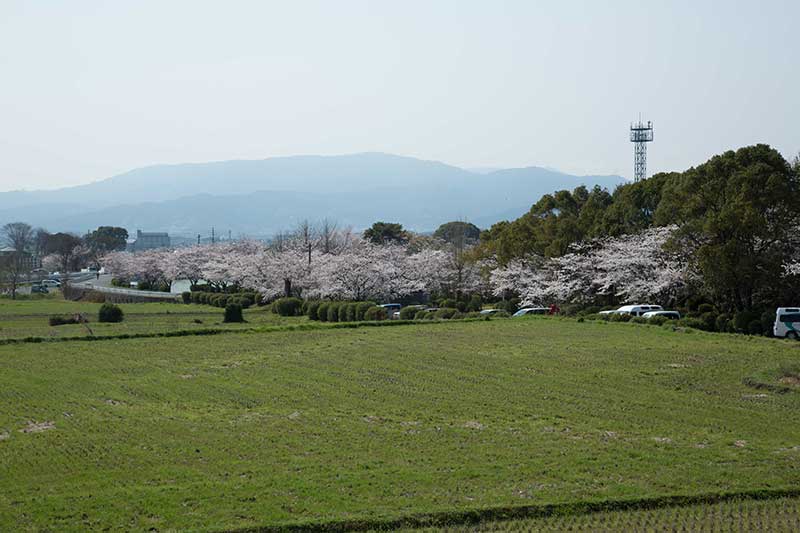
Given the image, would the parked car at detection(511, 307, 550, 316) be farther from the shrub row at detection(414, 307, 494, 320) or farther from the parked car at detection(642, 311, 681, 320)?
the parked car at detection(642, 311, 681, 320)

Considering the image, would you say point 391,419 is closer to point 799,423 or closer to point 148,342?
point 799,423

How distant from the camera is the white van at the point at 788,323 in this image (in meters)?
28.0

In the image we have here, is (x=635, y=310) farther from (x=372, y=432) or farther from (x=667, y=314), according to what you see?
(x=372, y=432)

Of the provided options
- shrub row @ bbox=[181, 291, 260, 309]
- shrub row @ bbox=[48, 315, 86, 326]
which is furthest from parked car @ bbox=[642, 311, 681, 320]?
shrub row @ bbox=[181, 291, 260, 309]

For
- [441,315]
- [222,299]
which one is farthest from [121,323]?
[222,299]

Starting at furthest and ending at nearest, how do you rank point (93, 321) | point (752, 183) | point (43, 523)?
point (93, 321), point (752, 183), point (43, 523)

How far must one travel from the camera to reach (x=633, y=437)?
14.8 m

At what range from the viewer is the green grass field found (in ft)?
111

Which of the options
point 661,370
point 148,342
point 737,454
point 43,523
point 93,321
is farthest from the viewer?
point 93,321

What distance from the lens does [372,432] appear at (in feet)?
50.1

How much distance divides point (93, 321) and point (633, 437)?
33321 millimetres

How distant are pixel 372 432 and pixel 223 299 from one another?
43.9 m

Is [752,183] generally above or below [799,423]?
above

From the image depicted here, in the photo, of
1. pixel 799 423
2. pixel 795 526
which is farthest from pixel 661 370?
pixel 795 526
